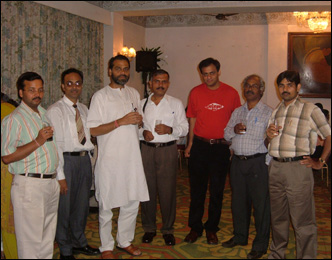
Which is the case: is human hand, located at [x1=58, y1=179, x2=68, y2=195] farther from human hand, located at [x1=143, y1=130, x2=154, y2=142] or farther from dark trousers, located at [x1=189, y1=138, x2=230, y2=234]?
dark trousers, located at [x1=189, y1=138, x2=230, y2=234]

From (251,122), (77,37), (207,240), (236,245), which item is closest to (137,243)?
(207,240)

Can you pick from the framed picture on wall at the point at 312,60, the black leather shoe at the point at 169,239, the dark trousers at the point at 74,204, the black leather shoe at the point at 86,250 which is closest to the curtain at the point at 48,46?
the dark trousers at the point at 74,204

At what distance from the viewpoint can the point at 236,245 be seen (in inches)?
164

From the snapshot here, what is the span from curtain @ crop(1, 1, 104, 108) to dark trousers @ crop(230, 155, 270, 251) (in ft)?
9.92

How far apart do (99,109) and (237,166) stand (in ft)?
5.00

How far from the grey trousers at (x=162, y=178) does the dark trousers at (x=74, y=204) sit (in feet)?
2.17

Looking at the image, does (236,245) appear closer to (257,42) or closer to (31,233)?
(31,233)

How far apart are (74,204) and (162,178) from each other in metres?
0.97

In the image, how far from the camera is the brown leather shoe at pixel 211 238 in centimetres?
421

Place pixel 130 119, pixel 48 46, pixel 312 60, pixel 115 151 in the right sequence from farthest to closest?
pixel 312 60 < pixel 48 46 < pixel 115 151 < pixel 130 119

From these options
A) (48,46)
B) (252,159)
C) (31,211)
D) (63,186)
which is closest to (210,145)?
(252,159)

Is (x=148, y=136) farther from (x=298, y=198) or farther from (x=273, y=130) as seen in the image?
(x=298, y=198)

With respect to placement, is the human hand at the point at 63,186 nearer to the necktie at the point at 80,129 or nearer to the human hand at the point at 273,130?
the necktie at the point at 80,129

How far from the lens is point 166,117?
419 centimetres
